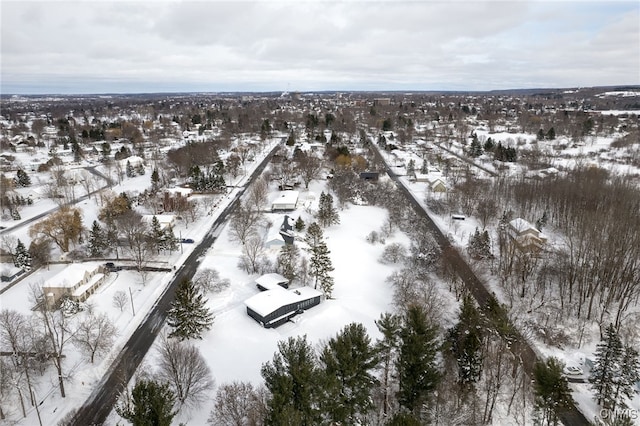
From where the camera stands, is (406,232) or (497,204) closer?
(406,232)

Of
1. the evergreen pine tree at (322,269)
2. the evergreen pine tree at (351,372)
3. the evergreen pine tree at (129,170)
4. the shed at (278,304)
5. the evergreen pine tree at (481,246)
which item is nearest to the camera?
the evergreen pine tree at (351,372)

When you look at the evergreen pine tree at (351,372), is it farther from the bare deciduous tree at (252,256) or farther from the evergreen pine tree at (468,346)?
the bare deciduous tree at (252,256)

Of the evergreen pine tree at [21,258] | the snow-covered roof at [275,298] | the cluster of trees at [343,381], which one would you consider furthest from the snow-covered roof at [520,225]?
the evergreen pine tree at [21,258]

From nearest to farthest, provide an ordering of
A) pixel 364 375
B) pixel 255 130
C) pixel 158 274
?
1. pixel 364 375
2. pixel 158 274
3. pixel 255 130

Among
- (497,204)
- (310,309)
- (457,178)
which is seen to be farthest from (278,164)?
(310,309)

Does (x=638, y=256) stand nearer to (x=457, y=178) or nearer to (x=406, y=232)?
(x=406, y=232)

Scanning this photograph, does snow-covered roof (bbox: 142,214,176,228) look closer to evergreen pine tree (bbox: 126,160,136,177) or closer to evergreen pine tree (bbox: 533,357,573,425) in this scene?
evergreen pine tree (bbox: 126,160,136,177)

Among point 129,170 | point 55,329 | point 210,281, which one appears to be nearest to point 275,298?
point 210,281

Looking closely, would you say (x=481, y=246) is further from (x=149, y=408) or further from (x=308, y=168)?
(x=308, y=168)
